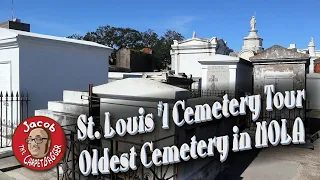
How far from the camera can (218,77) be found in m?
9.76

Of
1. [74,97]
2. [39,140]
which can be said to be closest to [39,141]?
[39,140]

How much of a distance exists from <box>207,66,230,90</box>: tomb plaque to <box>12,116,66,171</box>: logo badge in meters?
6.87

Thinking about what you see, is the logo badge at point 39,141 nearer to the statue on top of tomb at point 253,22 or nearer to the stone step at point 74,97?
the stone step at point 74,97

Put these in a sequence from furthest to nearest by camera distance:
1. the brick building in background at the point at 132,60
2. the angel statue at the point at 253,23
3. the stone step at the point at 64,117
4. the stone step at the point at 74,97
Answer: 1. the brick building in background at the point at 132,60
2. the angel statue at the point at 253,23
3. the stone step at the point at 74,97
4. the stone step at the point at 64,117

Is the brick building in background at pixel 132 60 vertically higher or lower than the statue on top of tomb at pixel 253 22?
lower

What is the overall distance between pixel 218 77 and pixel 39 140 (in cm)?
722

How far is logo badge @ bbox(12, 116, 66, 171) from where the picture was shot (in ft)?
13.1

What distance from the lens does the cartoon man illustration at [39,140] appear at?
4.00 m

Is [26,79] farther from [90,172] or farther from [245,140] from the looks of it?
[245,140]

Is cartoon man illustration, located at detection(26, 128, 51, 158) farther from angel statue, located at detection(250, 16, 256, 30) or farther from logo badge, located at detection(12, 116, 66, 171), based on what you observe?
angel statue, located at detection(250, 16, 256, 30)

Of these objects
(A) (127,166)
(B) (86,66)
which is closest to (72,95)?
(A) (127,166)

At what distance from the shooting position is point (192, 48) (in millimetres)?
19953

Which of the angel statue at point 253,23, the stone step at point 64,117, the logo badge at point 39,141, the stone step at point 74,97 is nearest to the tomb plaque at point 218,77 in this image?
the stone step at point 74,97

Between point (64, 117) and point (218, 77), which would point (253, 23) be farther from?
point (64, 117)
